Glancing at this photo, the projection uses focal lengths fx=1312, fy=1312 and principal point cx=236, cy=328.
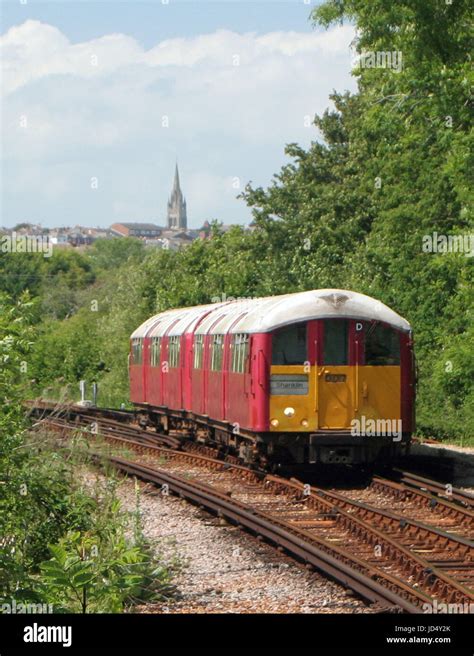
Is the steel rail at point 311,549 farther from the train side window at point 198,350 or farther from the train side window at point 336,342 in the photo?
the train side window at point 198,350

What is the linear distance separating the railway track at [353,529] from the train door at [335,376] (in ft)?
3.74

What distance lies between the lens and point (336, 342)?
19.6m

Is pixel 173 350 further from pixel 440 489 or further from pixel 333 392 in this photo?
pixel 440 489

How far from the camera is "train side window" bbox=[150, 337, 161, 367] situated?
2919cm

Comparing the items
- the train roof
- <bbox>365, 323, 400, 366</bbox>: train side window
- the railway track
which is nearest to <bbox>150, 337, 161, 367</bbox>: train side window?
the railway track

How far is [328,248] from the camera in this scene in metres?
45.6

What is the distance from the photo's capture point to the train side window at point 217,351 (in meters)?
22.5

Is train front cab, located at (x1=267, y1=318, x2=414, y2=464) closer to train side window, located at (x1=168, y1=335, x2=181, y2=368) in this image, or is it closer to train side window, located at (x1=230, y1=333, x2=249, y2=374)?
train side window, located at (x1=230, y1=333, x2=249, y2=374)

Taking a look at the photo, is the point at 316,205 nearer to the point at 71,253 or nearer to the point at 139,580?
the point at 139,580

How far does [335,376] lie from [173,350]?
27.0ft

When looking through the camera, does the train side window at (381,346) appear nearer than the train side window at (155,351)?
Yes

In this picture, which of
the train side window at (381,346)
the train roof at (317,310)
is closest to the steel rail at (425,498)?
the train side window at (381,346)

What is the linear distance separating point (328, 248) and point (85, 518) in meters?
33.1
